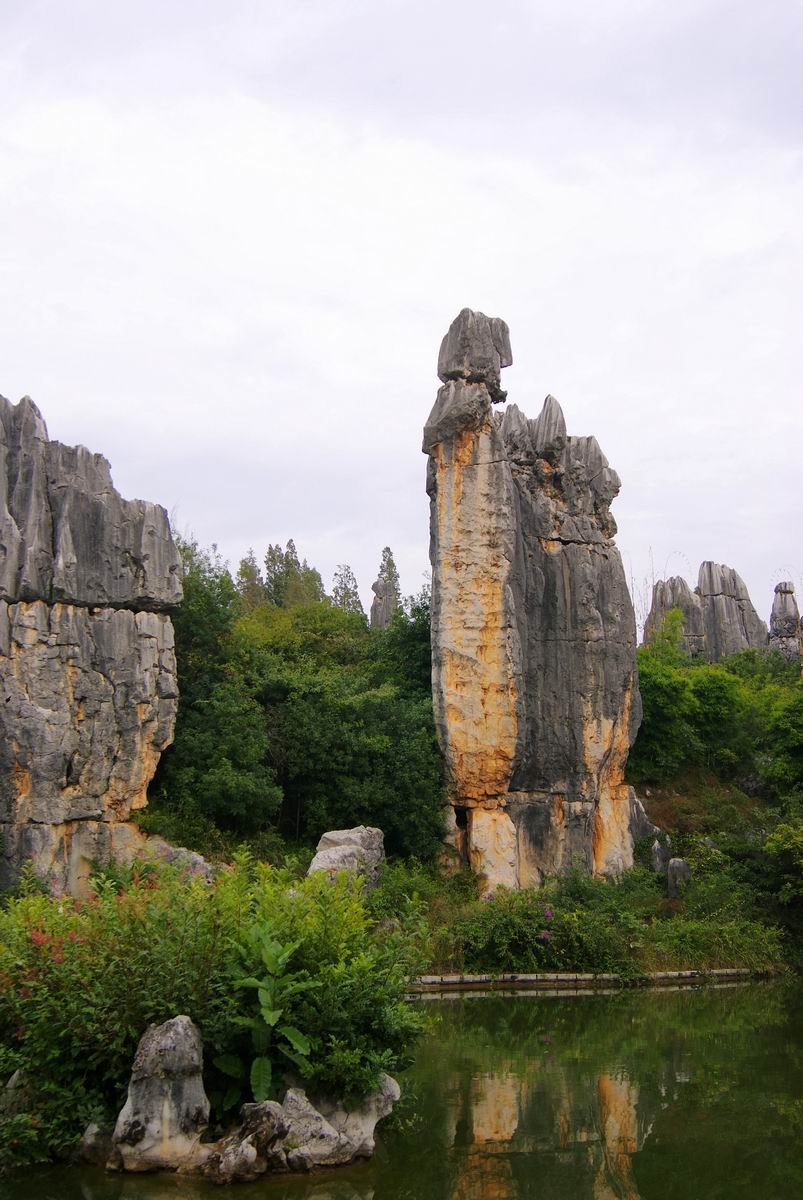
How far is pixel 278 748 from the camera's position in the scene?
2069cm

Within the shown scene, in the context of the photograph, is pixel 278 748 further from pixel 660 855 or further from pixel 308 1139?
pixel 308 1139

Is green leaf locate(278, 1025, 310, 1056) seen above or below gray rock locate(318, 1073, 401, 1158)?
above

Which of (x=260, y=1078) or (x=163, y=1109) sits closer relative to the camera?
(x=163, y=1109)

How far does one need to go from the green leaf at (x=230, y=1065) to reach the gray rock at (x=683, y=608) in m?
41.5

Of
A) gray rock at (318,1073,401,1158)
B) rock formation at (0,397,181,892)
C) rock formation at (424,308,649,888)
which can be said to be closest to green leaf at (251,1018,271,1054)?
gray rock at (318,1073,401,1158)

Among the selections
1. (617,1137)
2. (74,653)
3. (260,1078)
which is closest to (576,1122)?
(617,1137)

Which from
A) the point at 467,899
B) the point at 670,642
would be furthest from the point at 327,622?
the point at 670,642

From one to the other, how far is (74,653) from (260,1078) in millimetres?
10843

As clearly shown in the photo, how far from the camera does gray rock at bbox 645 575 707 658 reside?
48.8 metres

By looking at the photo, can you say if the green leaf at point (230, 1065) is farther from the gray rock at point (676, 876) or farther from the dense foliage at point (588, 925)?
the gray rock at point (676, 876)

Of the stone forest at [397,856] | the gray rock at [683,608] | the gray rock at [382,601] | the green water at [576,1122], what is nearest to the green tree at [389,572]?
the gray rock at [382,601]

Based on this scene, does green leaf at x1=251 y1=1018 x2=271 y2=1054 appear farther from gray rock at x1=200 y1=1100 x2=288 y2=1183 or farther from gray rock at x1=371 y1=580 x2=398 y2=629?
gray rock at x1=371 y1=580 x2=398 y2=629

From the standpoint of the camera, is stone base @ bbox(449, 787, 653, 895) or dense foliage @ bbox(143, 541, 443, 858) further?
stone base @ bbox(449, 787, 653, 895)

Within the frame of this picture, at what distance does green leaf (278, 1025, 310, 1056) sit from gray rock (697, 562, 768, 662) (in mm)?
42423
